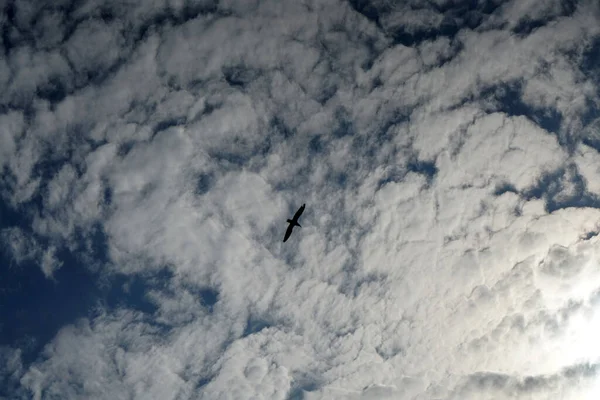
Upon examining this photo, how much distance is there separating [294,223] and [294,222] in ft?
0.35

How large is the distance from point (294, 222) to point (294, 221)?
0.08 meters

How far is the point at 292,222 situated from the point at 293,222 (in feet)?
0.26

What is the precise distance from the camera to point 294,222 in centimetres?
2072

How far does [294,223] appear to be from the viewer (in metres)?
20.8

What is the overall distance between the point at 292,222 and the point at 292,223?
119 mm

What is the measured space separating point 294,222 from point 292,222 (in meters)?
0.15

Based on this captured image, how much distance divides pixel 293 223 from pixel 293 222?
119 millimetres

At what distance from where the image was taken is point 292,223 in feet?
68.0

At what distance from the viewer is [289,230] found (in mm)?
20875

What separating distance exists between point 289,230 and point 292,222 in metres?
0.63

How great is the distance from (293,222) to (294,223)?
15 centimetres

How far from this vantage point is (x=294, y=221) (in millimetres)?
20688

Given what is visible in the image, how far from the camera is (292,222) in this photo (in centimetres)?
2064

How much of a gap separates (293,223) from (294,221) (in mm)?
181
